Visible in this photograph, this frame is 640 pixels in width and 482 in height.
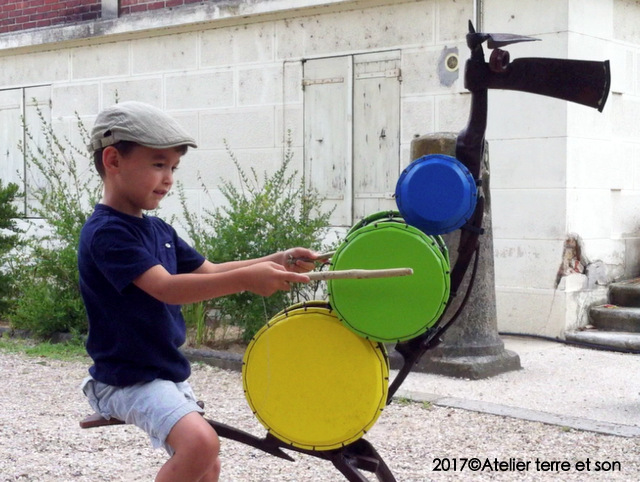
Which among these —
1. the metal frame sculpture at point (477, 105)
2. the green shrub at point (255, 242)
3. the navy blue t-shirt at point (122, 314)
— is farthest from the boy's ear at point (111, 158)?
the green shrub at point (255, 242)

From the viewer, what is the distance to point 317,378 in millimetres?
2809

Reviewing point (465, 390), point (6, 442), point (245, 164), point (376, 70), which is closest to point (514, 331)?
point (465, 390)

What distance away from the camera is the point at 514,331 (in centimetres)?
730

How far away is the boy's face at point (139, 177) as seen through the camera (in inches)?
108

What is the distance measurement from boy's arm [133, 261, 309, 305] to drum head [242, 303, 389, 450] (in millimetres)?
285

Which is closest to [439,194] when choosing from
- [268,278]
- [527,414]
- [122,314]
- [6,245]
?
[268,278]

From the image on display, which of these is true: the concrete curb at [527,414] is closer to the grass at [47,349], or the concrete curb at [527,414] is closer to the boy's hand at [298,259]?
the boy's hand at [298,259]

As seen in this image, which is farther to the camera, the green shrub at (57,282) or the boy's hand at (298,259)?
the green shrub at (57,282)

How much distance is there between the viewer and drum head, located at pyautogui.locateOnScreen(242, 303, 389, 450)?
280 cm

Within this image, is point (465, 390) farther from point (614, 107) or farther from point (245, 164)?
point (245, 164)

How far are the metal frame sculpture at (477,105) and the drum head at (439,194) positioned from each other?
0.41 ft

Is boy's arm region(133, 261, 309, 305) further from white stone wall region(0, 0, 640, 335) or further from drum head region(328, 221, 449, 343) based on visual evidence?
white stone wall region(0, 0, 640, 335)

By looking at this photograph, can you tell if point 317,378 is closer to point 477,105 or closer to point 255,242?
point 477,105

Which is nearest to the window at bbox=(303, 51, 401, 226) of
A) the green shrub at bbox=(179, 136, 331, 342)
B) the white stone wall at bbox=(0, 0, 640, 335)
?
the white stone wall at bbox=(0, 0, 640, 335)
